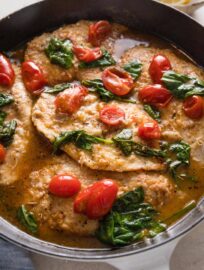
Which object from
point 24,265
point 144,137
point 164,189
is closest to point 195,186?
point 164,189

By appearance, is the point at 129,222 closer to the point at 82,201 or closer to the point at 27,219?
the point at 82,201

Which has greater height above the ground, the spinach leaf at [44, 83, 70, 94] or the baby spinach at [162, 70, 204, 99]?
the baby spinach at [162, 70, 204, 99]

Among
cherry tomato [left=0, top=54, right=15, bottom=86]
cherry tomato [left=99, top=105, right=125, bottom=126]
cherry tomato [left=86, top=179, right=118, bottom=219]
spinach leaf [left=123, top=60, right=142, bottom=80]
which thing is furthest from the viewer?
spinach leaf [left=123, top=60, right=142, bottom=80]

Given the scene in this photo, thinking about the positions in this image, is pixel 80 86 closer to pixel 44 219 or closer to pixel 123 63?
pixel 123 63

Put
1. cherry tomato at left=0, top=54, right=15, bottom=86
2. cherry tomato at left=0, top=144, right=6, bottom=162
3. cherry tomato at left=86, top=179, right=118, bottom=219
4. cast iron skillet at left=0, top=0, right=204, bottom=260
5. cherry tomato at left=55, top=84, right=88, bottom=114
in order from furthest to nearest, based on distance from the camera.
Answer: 1. cast iron skillet at left=0, top=0, right=204, bottom=260
2. cherry tomato at left=0, top=54, right=15, bottom=86
3. cherry tomato at left=55, top=84, right=88, bottom=114
4. cherry tomato at left=0, top=144, right=6, bottom=162
5. cherry tomato at left=86, top=179, right=118, bottom=219

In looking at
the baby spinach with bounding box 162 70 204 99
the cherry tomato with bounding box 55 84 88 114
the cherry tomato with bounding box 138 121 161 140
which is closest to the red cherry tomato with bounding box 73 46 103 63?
the cherry tomato with bounding box 55 84 88 114

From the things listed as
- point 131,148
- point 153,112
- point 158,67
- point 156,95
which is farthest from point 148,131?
point 158,67

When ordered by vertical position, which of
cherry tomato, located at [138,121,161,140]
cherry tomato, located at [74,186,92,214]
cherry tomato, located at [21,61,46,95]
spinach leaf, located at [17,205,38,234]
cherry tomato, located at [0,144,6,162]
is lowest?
spinach leaf, located at [17,205,38,234]

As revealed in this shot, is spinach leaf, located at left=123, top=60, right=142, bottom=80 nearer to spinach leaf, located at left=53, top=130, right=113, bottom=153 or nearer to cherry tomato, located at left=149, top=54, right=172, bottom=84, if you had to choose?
cherry tomato, located at left=149, top=54, right=172, bottom=84
